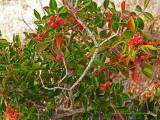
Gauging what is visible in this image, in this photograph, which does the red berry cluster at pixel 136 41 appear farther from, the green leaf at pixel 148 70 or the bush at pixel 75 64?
the green leaf at pixel 148 70

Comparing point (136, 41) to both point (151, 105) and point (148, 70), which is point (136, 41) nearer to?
point (148, 70)

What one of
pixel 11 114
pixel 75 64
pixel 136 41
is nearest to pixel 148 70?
pixel 136 41

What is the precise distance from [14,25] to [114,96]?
4503mm

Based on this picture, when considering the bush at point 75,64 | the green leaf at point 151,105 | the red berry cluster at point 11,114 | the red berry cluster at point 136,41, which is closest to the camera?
the red berry cluster at point 136,41

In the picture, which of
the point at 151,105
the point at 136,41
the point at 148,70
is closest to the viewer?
the point at 136,41

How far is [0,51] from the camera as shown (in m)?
1.36

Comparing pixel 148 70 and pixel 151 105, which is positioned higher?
pixel 148 70

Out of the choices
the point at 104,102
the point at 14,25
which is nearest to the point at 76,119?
the point at 104,102

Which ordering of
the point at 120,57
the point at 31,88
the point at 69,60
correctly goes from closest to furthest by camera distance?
the point at 120,57
the point at 69,60
the point at 31,88

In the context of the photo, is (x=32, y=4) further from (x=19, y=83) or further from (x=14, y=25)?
(x=19, y=83)

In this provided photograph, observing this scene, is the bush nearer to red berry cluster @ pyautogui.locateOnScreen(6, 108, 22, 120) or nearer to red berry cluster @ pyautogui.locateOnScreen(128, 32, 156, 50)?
red berry cluster @ pyautogui.locateOnScreen(6, 108, 22, 120)

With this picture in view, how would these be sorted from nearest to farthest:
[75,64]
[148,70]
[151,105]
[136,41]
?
[136,41], [148,70], [75,64], [151,105]

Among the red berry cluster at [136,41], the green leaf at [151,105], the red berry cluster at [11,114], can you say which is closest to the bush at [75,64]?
the red berry cluster at [11,114]

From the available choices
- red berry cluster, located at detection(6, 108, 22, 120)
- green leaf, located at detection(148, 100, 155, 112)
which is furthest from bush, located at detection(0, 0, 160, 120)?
green leaf, located at detection(148, 100, 155, 112)
